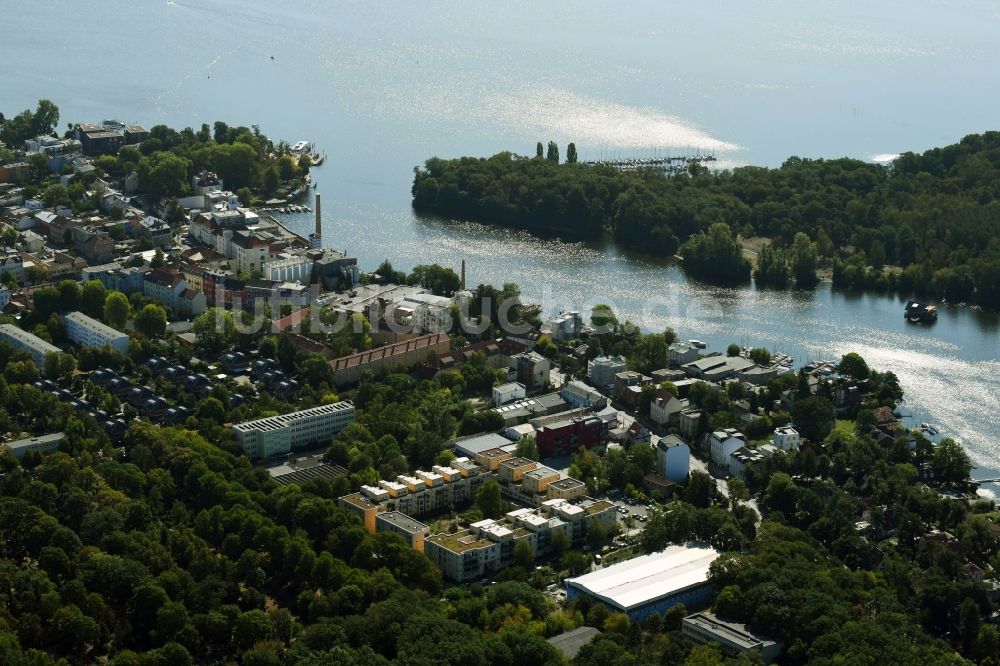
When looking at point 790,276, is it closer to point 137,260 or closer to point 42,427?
point 137,260

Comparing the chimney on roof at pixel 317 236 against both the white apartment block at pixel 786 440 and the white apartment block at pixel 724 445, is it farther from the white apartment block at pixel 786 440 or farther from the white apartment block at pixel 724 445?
the white apartment block at pixel 786 440

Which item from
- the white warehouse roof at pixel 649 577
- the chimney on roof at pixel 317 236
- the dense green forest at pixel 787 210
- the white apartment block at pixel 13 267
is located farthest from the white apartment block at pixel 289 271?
the white warehouse roof at pixel 649 577

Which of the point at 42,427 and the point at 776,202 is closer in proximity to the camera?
the point at 42,427

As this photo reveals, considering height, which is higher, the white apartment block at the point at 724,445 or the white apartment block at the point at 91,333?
the white apartment block at the point at 91,333

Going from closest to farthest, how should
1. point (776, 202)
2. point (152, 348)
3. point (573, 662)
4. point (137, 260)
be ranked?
1. point (573, 662)
2. point (152, 348)
3. point (137, 260)
4. point (776, 202)

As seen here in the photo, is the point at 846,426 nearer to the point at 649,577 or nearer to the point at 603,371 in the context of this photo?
the point at 603,371

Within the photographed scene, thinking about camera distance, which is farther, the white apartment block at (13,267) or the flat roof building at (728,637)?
the white apartment block at (13,267)

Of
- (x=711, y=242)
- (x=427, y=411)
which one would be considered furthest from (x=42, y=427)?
(x=711, y=242)
